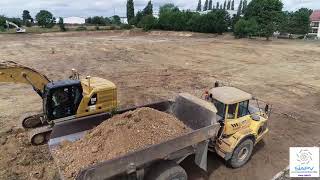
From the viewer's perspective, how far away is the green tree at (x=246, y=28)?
41594 millimetres

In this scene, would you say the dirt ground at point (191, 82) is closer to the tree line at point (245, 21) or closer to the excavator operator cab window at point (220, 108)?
the excavator operator cab window at point (220, 108)

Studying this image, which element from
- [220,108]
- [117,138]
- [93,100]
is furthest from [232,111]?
[93,100]

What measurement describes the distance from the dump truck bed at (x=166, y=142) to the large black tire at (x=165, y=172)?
157 mm

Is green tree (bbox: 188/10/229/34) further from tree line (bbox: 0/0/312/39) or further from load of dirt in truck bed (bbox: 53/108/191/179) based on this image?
load of dirt in truck bed (bbox: 53/108/191/179)

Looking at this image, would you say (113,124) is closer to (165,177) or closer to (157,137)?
(157,137)

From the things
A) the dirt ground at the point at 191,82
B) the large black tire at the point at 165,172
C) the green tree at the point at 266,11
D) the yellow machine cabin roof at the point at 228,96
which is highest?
the green tree at the point at 266,11

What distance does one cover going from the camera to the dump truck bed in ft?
18.0

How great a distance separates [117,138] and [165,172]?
49.7 inches

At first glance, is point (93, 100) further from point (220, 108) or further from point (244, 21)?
point (244, 21)

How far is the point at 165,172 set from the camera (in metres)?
6.27

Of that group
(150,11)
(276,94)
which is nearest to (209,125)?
(276,94)

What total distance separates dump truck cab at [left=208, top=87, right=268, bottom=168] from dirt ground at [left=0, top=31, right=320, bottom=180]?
563mm

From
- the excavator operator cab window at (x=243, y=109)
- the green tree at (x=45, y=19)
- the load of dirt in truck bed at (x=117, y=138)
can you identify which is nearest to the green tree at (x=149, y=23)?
the green tree at (x=45, y=19)

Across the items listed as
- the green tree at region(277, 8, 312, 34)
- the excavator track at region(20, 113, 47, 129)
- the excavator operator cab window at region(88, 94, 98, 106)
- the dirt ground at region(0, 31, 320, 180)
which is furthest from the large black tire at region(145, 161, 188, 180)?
the green tree at region(277, 8, 312, 34)
